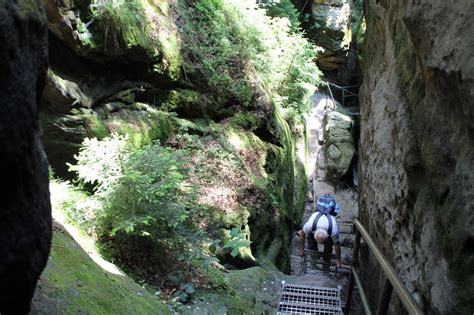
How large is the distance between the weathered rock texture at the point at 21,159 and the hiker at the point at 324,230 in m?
7.17

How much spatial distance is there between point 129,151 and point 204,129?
3.48m

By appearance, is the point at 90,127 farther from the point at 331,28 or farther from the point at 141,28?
the point at 331,28

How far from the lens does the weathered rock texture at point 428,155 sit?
2535 millimetres

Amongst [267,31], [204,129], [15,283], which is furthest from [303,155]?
[15,283]

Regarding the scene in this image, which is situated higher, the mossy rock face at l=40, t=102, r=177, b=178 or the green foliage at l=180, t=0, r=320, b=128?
the green foliage at l=180, t=0, r=320, b=128

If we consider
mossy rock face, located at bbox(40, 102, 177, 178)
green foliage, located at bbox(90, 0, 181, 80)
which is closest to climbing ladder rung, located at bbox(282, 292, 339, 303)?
mossy rock face, located at bbox(40, 102, 177, 178)

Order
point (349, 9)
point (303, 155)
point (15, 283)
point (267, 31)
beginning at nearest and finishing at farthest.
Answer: point (15, 283) < point (267, 31) < point (303, 155) < point (349, 9)

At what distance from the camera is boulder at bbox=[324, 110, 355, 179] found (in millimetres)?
16922

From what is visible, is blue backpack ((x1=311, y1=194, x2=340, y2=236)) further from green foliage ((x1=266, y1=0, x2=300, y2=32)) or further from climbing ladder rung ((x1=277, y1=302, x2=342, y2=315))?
green foliage ((x1=266, y1=0, x2=300, y2=32))

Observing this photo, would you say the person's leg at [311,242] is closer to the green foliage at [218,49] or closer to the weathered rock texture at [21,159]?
the green foliage at [218,49]

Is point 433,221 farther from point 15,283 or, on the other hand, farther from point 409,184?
point 15,283

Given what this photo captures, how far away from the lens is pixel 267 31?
1252cm

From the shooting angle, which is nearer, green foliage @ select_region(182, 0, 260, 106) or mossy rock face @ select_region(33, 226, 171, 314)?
mossy rock face @ select_region(33, 226, 171, 314)

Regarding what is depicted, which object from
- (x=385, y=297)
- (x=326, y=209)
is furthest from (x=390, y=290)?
(x=326, y=209)
